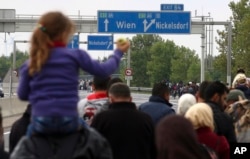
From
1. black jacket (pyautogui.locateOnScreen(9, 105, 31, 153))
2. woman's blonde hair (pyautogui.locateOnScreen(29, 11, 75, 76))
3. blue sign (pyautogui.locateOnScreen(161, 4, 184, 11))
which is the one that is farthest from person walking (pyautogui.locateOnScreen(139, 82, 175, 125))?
blue sign (pyautogui.locateOnScreen(161, 4, 184, 11))

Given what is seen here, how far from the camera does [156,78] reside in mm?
113938

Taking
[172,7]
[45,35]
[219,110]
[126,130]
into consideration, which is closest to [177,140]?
[45,35]

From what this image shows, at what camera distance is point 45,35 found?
18.6 ft

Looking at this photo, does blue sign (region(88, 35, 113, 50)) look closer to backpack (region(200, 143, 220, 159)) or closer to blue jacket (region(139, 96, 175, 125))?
blue jacket (region(139, 96, 175, 125))

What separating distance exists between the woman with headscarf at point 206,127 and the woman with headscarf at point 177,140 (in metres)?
2.13

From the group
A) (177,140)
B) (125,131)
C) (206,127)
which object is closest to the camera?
(177,140)

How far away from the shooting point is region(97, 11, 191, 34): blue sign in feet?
135

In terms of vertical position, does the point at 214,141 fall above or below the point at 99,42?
below

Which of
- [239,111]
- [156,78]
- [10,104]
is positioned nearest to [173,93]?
[156,78]

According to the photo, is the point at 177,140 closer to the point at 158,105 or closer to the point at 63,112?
the point at 63,112

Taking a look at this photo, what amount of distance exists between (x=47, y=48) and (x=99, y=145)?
81cm

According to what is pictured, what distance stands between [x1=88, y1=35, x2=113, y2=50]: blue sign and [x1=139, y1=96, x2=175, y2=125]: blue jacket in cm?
4536

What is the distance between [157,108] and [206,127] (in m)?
2.21

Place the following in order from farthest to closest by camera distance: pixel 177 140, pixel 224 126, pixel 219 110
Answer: pixel 219 110 < pixel 224 126 < pixel 177 140
